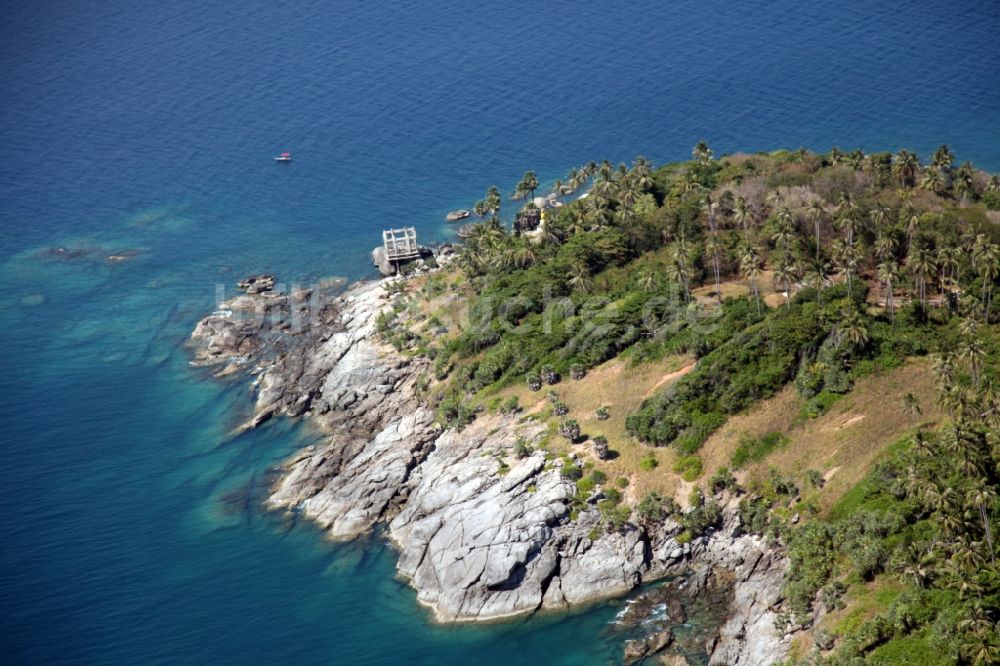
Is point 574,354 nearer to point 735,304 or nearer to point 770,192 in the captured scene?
point 735,304

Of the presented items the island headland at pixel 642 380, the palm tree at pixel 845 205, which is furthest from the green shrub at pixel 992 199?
the palm tree at pixel 845 205

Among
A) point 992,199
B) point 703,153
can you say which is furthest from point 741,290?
point 703,153

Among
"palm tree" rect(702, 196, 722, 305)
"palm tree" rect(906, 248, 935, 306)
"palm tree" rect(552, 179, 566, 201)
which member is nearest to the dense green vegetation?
"palm tree" rect(906, 248, 935, 306)

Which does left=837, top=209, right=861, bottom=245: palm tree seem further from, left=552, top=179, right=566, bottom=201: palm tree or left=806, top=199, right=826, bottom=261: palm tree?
left=552, top=179, right=566, bottom=201: palm tree

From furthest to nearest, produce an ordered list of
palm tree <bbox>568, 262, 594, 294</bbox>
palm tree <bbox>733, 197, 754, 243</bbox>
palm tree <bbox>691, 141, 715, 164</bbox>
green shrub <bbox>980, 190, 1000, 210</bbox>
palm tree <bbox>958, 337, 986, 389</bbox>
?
palm tree <bbox>691, 141, 715, 164</bbox> → palm tree <bbox>733, 197, 754, 243</bbox> → green shrub <bbox>980, 190, 1000, 210</bbox> → palm tree <bbox>568, 262, 594, 294</bbox> → palm tree <bbox>958, 337, 986, 389</bbox>

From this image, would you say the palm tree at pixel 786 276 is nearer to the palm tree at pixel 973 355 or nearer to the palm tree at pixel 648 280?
the palm tree at pixel 648 280

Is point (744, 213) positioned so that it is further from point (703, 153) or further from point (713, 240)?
point (703, 153)
